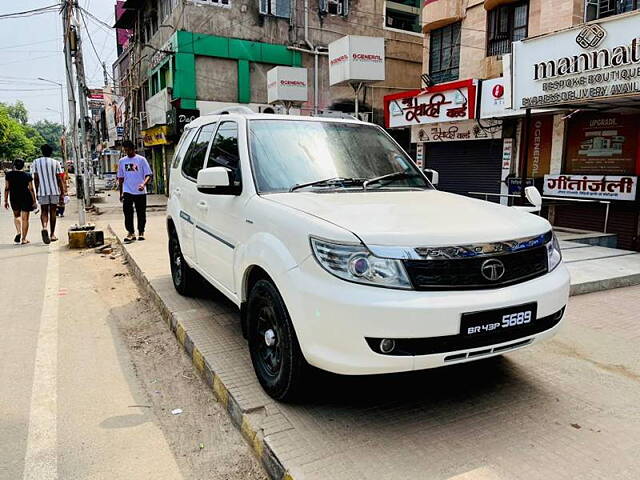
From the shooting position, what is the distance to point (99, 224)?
14.0 metres

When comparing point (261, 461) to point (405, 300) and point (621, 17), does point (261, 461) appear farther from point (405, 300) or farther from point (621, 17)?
Answer: point (621, 17)

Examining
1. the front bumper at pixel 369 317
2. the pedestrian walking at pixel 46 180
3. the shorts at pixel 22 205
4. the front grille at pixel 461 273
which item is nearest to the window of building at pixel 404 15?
the pedestrian walking at pixel 46 180

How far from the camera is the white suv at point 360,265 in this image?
8.43ft

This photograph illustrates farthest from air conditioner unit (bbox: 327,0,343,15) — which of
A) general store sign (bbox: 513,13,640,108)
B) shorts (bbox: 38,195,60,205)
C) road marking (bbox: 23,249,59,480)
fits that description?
road marking (bbox: 23,249,59,480)

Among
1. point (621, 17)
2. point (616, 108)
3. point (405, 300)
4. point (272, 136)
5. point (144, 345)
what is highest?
point (621, 17)

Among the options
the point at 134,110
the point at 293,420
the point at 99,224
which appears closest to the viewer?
the point at 293,420

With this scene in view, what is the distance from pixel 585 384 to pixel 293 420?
2.10 metres

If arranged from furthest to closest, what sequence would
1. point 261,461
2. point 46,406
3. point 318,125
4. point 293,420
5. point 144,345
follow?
point 144,345, point 318,125, point 46,406, point 293,420, point 261,461

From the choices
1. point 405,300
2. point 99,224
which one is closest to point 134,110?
point 99,224

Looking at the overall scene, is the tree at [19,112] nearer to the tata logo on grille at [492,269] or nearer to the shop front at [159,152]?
the shop front at [159,152]

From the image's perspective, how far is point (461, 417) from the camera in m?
3.01

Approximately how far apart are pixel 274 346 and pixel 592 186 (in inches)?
357

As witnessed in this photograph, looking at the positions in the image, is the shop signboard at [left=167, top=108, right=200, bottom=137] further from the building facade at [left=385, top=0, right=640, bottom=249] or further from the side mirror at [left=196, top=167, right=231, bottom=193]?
the side mirror at [left=196, top=167, right=231, bottom=193]

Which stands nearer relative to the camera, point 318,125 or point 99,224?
point 318,125
